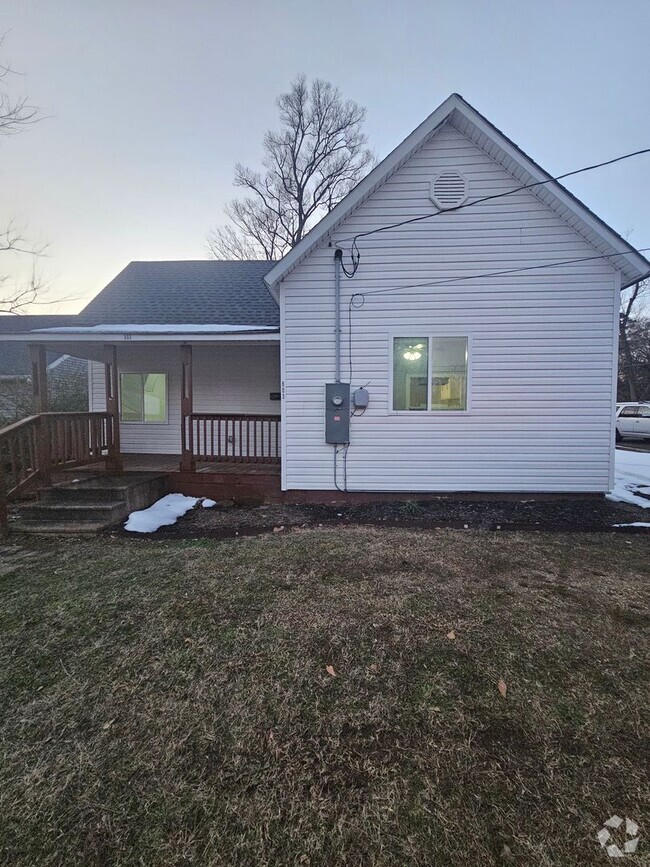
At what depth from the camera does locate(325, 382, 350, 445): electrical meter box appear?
21.7ft

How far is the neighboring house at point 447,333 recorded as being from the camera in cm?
638

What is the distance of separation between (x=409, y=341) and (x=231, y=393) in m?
4.54

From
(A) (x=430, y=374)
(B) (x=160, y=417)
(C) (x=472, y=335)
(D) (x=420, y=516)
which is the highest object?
(C) (x=472, y=335)

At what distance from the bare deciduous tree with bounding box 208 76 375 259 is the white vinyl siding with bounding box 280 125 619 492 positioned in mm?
18371

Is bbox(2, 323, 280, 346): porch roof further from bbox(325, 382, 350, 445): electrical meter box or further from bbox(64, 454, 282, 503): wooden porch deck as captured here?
bbox(64, 454, 282, 503): wooden porch deck

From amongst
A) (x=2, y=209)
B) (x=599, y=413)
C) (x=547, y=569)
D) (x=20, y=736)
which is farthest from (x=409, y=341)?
(x=2, y=209)

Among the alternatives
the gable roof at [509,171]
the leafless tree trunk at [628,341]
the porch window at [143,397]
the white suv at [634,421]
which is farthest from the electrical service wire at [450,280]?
the leafless tree trunk at [628,341]

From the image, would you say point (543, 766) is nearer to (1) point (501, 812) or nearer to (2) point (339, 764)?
(1) point (501, 812)

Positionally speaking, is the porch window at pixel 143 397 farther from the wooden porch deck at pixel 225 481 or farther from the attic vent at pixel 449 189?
the attic vent at pixel 449 189

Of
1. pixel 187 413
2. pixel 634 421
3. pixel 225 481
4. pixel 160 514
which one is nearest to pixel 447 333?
pixel 225 481

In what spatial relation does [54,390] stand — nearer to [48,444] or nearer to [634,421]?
[48,444]

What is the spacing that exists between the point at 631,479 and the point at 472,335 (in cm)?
561

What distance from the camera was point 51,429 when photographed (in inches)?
255

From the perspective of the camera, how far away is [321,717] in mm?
2164
